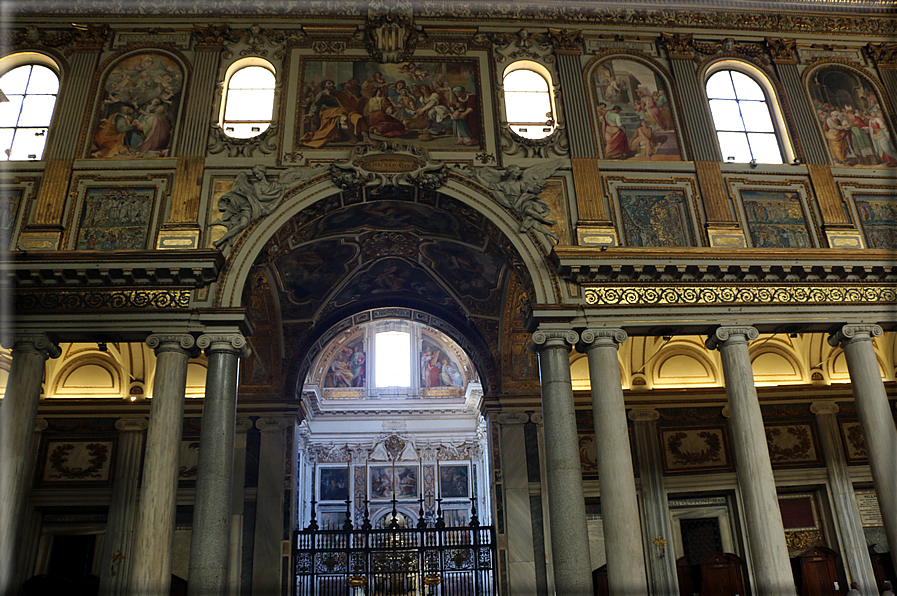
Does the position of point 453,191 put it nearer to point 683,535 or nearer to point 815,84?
point 815,84

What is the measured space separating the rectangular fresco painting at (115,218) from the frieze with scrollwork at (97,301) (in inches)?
39.1

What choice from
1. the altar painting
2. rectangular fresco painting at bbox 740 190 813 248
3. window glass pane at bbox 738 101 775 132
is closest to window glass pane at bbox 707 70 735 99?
window glass pane at bbox 738 101 775 132

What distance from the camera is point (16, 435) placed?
12.3 m

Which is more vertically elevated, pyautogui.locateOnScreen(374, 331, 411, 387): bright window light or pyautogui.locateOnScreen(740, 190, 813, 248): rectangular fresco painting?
pyautogui.locateOnScreen(374, 331, 411, 387): bright window light

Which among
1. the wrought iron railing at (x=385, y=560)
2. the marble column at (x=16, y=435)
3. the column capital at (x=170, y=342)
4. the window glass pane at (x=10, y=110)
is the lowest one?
the wrought iron railing at (x=385, y=560)

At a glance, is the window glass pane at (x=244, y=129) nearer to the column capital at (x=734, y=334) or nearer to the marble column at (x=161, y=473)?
the marble column at (x=161, y=473)

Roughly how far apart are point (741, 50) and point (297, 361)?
44.5 feet

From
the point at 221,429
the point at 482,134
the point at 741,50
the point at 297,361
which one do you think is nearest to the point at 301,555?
the point at 297,361

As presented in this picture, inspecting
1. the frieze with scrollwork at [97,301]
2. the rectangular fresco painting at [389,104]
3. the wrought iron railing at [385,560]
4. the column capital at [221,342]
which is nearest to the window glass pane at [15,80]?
the frieze with scrollwork at [97,301]

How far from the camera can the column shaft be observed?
17.4 metres

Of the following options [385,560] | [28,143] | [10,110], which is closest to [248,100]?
[28,143]

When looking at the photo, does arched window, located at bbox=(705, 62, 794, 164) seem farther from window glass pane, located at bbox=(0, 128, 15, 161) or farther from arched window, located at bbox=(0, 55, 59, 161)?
window glass pane, located at bbox=(0, 128, 15, 161)

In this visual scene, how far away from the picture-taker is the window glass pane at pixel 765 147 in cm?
1582

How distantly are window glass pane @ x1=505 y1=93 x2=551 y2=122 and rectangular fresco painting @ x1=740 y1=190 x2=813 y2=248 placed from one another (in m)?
4.59
